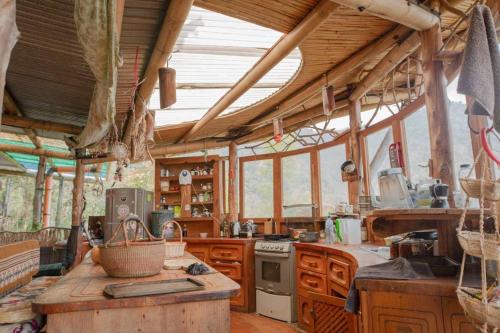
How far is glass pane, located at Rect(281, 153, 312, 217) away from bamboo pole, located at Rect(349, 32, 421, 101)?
52.9 inches

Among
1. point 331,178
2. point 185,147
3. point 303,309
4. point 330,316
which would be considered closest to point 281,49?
point 330,316

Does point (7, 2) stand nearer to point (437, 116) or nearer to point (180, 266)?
point (180, 266)

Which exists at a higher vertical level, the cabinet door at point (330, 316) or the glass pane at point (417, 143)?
the glass pane at point (417, 143)

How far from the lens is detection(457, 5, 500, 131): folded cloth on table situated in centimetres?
134

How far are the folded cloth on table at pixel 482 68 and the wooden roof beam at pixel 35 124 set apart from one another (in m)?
5.05

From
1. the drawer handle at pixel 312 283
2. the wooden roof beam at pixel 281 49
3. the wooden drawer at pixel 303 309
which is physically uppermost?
the wooden roof beam at pixel 281 49

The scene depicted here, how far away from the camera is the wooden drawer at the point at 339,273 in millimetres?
2647

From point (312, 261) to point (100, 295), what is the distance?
99.7 inches

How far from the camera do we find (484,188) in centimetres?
120

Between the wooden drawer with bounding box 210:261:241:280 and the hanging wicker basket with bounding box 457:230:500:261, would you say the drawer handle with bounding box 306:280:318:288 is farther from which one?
the hanging wicker basket with bounding box 457:230:500:261

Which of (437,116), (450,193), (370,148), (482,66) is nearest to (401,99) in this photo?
(370,148)

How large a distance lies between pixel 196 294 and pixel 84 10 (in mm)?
1234

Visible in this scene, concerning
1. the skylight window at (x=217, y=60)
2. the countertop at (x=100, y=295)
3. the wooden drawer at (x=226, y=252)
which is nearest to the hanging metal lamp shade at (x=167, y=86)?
the skylight window at (x=217, y=60)

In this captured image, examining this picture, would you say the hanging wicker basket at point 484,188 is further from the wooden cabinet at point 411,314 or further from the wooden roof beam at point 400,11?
the wooden roof beam at point 400,11
